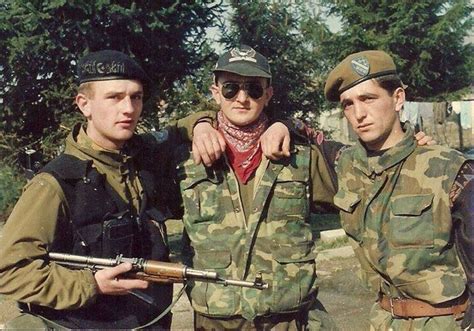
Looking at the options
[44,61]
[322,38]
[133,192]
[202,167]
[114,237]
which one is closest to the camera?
[114,237]

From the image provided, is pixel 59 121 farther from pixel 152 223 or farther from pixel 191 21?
pixel 152 223

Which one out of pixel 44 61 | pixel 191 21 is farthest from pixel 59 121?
pixel 191 21

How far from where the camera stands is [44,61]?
25.3 ft

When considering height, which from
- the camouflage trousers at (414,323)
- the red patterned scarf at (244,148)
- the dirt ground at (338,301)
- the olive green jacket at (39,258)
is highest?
the red patterned scarf at (244,148)

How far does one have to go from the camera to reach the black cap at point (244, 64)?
10.9ft

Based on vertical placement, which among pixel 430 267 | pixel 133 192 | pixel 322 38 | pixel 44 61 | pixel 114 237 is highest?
pixel 322 38

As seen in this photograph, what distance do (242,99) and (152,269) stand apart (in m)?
1.06

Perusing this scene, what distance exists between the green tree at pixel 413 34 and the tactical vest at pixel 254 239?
41.3 ft

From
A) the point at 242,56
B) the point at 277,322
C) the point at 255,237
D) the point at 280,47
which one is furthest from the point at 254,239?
the point at 280,47

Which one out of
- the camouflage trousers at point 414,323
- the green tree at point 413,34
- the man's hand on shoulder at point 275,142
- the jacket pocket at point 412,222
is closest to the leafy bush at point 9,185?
the man's hand on shoulder at point 275,142

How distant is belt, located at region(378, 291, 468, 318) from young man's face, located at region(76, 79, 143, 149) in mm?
1633

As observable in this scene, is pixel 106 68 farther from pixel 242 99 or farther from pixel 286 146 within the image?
pixel 286 146

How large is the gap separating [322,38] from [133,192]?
13712mm

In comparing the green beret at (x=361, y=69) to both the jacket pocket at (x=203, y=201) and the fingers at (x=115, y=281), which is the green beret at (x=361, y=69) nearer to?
the jacket pocket at (x=203, y=201)
